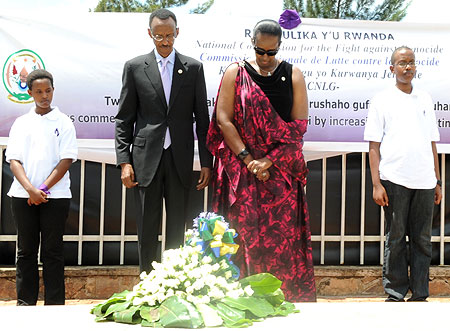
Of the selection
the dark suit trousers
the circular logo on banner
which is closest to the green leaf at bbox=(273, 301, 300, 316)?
the dark suit trousers

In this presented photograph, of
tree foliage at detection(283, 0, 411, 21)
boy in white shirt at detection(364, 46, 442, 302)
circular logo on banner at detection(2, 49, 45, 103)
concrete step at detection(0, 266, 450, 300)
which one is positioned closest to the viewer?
boy in white shirt at detection(364, 46, 442, 302)

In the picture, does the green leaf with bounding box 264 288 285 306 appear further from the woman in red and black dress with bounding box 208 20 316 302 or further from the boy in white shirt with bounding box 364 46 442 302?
the boy in white shirt with bounding box 364 46 442 302

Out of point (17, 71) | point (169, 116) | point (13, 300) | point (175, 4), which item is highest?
point (175, 4)

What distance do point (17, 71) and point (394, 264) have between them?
10.4 ft

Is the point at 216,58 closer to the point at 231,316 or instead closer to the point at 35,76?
the point at 35,76

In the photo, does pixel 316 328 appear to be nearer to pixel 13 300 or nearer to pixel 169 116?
pixel 169 116

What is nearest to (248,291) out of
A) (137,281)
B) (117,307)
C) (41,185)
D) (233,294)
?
(233,294)

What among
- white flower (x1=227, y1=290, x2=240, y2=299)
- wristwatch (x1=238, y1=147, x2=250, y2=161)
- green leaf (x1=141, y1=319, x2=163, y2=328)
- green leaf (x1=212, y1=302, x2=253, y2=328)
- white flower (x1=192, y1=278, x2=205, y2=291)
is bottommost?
green leaf (x1=141, y1=319, x2=163, y2=328)

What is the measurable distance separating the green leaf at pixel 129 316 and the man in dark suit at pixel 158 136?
1692mm

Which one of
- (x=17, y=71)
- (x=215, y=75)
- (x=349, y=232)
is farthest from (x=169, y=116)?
(x=349, y=232)

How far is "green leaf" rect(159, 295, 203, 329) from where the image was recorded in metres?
2.38

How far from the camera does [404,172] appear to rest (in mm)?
4602

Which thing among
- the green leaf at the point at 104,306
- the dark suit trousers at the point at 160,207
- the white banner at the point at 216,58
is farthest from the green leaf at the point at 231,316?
the white banner at the point at 216,58

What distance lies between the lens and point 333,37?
5.27 metres
